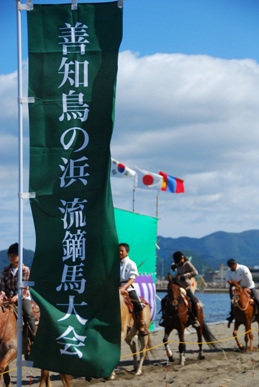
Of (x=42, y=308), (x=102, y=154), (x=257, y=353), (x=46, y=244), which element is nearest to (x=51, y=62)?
(x=102, y=154)

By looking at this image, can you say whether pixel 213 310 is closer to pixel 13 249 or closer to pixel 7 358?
pixel 7 358

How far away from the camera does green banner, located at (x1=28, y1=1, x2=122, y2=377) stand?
26.8 feet

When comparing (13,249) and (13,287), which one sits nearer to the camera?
(13,249)

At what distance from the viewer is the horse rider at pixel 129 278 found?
1337cm

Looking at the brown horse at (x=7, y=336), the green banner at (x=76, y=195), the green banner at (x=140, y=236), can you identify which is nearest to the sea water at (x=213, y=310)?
the green banner at (x=140, y=236)

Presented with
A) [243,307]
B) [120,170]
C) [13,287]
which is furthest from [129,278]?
[120,170]

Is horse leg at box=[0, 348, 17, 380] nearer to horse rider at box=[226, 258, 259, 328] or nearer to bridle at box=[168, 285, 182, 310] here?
bridle at box=[168, 285, 182, 310]

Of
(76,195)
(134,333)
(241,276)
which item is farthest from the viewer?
(241,276)

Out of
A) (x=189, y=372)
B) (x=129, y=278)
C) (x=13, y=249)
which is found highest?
(x=13, y=249)

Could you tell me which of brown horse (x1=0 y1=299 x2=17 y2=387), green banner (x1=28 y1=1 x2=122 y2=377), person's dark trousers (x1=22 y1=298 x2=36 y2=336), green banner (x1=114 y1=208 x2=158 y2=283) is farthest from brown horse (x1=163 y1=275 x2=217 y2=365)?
green banner (x1=28 y1=1 x2=122 y2=377)

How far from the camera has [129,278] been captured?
13453mm

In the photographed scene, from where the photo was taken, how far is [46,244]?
27.0ft

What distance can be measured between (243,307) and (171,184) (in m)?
8.48

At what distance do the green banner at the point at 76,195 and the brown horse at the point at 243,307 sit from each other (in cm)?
1009
